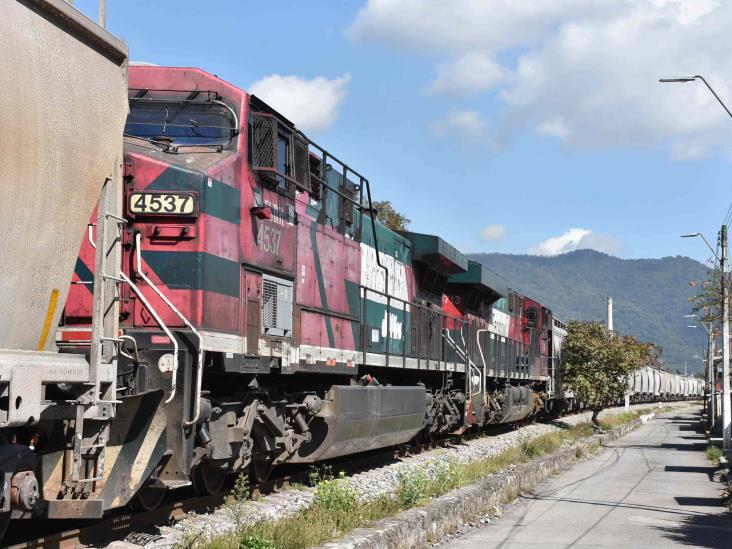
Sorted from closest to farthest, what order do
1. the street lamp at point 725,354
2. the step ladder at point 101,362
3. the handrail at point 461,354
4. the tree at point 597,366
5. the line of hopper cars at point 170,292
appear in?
the line of hopper cars at point 170,292, the step ladder at point 101,362, the handrail at point 461,354, the street lamp at point 725,354, the tree at point 597,366

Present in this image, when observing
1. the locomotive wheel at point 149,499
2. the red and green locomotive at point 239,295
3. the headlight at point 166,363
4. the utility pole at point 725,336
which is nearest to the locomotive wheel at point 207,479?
the red and green locomotive at point 239,295

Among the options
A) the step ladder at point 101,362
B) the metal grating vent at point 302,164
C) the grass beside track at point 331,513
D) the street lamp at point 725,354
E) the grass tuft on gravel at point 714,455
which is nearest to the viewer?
the step ladder at point 101,362

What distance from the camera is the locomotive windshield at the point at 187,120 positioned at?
30.9 ft

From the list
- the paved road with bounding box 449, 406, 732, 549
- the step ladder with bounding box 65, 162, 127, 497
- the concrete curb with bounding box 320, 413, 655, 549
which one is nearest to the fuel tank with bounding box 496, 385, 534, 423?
the paved road with bounding box 449, 406, 732, 549

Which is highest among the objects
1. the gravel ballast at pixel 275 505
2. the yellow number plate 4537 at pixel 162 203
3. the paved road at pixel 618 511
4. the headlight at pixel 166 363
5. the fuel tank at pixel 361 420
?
the yellow number plate 4537 at pixel 162 203

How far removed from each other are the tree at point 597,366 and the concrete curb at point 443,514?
752 inches

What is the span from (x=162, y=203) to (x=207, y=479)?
323cm

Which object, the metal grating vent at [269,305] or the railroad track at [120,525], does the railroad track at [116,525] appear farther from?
the metal grating vent at [269,305]

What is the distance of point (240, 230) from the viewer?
942cm

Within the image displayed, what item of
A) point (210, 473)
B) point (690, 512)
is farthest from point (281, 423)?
point (690, 512)

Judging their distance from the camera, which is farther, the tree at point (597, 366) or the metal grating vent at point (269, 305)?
the tree at point (597, 366)

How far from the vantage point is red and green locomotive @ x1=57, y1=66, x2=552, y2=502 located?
26.5 ft

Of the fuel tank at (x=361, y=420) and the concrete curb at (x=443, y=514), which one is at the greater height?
the fuel tank at (x=361, y=420)

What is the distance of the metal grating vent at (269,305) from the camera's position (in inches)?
393
